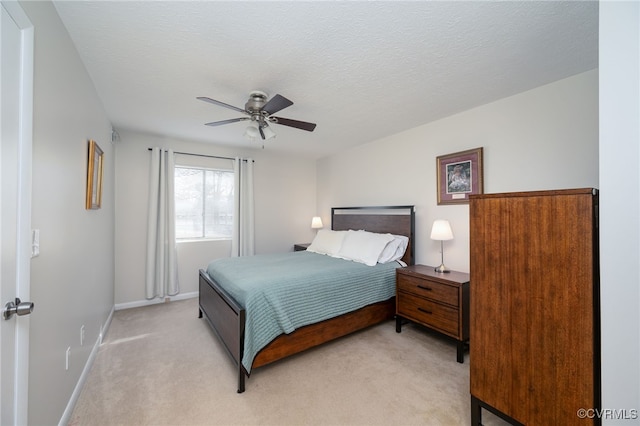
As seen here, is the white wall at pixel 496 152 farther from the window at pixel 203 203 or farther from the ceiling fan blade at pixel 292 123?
the window at pixel 203 203

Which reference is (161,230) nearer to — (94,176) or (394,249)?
(94,176)

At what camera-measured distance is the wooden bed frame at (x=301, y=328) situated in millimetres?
2088

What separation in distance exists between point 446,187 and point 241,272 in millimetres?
2467

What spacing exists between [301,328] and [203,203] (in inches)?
114

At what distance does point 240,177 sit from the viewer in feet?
14.6

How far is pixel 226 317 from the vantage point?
230 cm

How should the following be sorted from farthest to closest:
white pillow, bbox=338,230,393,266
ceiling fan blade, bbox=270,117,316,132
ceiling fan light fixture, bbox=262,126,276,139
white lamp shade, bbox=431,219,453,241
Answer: white pillow, bbox=338,230,393,266, white lamp shade, bbox=431,219,453,241, ceiling fan light fixture, bbox=262,126,276,139, ceiling fan blade, bbox=270,117,316,132

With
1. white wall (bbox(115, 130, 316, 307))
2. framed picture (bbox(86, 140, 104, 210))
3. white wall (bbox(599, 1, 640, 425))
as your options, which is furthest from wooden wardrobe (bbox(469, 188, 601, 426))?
white wall (bbox(115, 130, 316, 307))

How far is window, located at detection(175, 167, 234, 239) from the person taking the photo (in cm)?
412

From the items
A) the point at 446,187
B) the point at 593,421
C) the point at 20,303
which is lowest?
the point at 593,421

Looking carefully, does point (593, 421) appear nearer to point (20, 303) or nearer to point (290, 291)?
point (290, 291)

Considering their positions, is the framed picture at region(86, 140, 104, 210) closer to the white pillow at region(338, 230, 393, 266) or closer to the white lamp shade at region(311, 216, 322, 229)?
the white pillow at region(338, 230, 393, 266)

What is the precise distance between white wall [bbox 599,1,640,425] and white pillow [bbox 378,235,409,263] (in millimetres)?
2210

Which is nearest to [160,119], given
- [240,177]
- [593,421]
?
[240,177]
